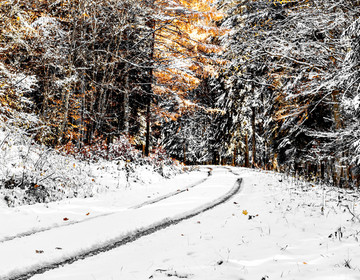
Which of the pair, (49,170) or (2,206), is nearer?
(2,206)

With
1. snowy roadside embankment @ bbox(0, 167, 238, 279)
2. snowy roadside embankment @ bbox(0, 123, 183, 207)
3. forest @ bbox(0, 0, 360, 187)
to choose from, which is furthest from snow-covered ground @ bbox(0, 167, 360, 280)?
forest @ bbox(0, 0, 360, 187)

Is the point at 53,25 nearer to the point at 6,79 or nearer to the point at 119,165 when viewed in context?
the point at 6,79

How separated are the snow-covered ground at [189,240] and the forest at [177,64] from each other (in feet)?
9.75

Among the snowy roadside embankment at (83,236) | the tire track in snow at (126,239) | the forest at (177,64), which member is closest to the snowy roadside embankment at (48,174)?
the forest at (177,64)

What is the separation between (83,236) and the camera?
425 centimetres

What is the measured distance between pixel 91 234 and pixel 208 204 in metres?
3.49

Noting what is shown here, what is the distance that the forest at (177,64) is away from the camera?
8.22 meters

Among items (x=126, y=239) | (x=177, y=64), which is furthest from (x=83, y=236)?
(x=177, y=64)

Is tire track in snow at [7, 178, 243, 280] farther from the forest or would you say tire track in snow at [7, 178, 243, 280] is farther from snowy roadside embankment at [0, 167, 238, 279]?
the forest

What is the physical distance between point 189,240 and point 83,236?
5.82 ft

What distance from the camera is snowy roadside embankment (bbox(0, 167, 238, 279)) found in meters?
3.27

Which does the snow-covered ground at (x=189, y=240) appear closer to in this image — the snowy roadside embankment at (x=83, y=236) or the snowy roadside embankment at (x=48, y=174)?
the snowy roadside embankment at (x=83, y=236)

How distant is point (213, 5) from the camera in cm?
1437

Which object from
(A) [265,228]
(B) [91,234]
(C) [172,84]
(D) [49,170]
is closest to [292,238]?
(A) [265,228]
